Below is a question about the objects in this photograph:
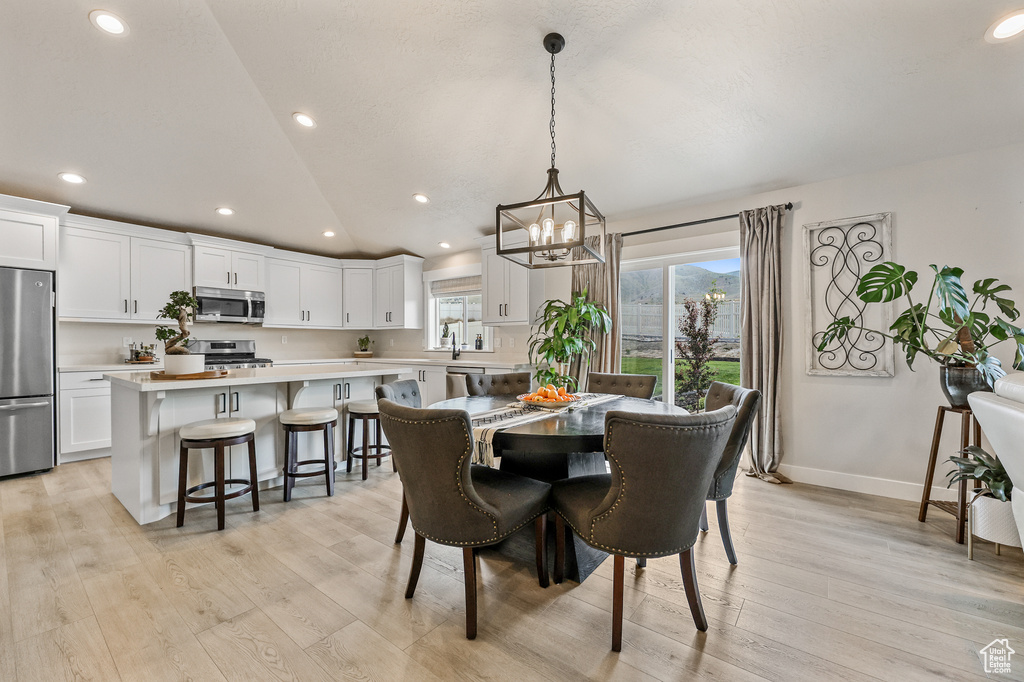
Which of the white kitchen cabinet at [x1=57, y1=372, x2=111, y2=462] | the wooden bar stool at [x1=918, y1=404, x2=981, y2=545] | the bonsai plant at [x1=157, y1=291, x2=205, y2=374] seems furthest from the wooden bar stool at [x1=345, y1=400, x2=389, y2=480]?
the wooden bar stool at [x1=918, y1=404, x2=981, y2=545]

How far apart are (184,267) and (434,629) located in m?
5.13

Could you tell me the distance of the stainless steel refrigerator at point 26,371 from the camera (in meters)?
3.59

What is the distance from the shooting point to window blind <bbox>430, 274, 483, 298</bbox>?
5.78 metres

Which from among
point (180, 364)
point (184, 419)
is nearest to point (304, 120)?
point (180, 364)

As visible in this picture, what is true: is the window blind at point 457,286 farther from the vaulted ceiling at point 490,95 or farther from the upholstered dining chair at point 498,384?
the upholstered dining chair at point 498,384

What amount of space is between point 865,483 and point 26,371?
6910 mm


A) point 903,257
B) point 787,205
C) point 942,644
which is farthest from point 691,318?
point 942,644

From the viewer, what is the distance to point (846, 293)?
10.9 ft

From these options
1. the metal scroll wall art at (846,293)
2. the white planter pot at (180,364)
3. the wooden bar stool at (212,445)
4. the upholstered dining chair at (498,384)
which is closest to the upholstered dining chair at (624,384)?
the upholstered dining chair at (498,384)

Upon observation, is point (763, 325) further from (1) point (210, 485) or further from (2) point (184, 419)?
(2) point (184, 419)

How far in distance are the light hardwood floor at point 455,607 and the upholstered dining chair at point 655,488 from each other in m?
0.22

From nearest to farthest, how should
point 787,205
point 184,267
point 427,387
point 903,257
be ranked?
point 903,257 → point 787,205 → point 184,267 → point 427,387

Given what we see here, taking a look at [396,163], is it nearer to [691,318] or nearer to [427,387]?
[427,387]

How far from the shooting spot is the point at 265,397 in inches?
126
